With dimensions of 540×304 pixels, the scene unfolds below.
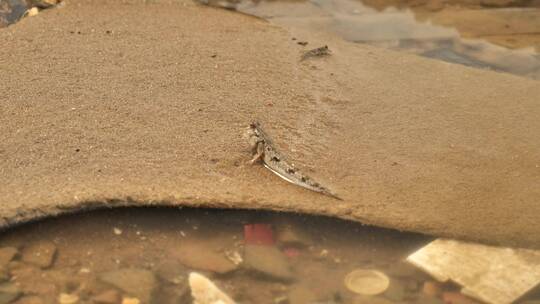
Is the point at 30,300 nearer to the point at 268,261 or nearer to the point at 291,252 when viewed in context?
the point at 268,261

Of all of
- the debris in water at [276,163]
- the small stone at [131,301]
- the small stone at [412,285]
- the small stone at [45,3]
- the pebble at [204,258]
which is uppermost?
the small stone at [45,3]

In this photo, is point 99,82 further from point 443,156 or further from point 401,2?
point 401,2

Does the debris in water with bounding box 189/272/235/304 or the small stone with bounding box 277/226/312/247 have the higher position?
the small stone with bounding box 277/226/312/247

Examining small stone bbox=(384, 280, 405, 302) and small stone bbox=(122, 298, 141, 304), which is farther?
small stone bbox=(384, 280, 405, 302)

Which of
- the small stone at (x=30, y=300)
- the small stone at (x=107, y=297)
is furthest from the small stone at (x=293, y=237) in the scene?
the small stone at (x=30, y=300)

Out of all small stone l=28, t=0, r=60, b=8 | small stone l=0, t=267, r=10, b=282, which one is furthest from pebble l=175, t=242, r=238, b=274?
small stone l=28, t=0, r=60, b=8

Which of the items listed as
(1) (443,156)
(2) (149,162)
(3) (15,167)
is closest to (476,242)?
(1) (443,156)

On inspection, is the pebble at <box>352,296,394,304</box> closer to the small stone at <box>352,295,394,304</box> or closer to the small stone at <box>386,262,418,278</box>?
the small stone at <box>352,295,394,304</box>

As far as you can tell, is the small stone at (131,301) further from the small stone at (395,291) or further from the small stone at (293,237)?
the small stone at (395,291)
